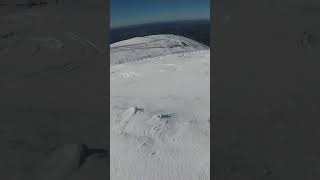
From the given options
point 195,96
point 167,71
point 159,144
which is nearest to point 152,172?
point 159,144

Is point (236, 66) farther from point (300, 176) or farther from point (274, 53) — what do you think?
point (300, 176)

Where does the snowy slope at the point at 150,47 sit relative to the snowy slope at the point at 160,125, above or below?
above

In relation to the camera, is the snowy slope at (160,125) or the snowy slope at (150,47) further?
the snowy slope at (150,47)

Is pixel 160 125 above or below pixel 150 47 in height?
below

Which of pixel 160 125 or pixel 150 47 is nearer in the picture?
pixel 160 125

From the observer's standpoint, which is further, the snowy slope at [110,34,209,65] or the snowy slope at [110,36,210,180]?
the snowy slope at [110,34,209,65]
